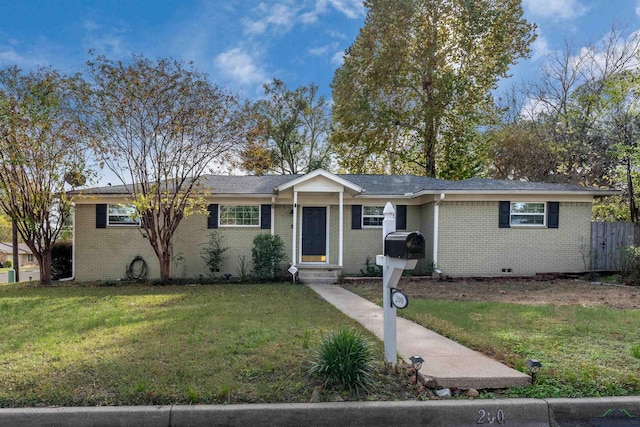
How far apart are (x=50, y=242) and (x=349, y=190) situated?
941 centimetres

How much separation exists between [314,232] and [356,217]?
1.55 meters

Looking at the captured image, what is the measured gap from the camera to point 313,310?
22.6ft

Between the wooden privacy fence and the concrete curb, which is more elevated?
the wooden privacy fence

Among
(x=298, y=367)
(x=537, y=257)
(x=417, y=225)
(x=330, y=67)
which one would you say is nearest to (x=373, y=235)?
(x=417, y=225)

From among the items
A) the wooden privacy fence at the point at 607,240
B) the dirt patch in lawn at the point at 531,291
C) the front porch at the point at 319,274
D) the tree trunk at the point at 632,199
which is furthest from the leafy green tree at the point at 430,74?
the front porch at the point at 319,274

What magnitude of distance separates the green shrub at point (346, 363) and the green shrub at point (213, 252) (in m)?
9.32

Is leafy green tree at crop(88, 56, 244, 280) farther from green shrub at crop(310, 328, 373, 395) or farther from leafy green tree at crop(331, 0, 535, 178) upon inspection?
leafy green tree at crop(331, 0, 535, 178)

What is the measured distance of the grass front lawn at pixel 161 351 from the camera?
3.20 m

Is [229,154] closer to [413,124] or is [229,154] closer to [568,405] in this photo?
[568,405]

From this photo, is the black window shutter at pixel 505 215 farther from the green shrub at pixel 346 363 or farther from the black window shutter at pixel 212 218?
the green shrub at pixel 346 363

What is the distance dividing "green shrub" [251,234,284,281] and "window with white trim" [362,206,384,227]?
330 centimetres

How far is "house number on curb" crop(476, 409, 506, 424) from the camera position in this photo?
3.03m

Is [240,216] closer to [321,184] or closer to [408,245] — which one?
[321,184]

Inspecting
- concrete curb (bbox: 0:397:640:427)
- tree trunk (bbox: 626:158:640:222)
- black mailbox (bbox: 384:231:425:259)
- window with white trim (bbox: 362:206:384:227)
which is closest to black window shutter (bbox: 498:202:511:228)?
window with white trim (bbox: 362:206:384:227)
